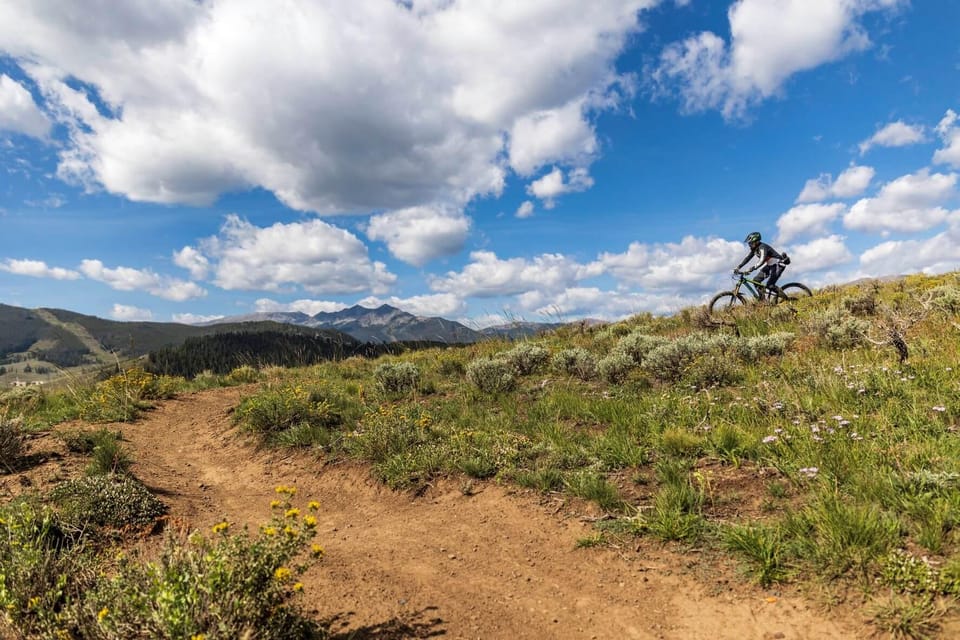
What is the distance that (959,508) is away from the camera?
13.3 feet

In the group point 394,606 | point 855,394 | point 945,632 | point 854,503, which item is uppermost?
point 855,394

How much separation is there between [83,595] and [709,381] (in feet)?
29.3

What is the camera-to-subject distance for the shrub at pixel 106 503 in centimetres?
567

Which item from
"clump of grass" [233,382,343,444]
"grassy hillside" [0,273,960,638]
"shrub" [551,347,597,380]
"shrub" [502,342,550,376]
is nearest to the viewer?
"grassy hillside" [0,273,960,638]

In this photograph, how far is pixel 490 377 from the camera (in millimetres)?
11023

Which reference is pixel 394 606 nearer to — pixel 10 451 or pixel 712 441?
pixel 712 441

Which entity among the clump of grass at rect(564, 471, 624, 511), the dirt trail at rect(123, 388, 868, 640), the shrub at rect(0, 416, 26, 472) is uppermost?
the shrub at rect(0, 416, 26, 472)

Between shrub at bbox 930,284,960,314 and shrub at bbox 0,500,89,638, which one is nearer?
shrub at bbox 0,500,89,638

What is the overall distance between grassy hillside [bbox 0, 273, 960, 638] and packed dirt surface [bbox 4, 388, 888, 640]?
250 millimetres

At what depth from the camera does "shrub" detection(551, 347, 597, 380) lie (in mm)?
11008

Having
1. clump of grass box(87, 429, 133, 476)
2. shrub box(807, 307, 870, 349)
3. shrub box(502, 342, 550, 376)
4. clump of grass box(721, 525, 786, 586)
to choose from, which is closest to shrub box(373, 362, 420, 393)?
shrub box(502, 342, 550, 376)

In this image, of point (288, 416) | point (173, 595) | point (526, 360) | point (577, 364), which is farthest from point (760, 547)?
point (288, 416)

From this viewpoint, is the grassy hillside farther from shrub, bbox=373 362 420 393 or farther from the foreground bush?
the foreground bush

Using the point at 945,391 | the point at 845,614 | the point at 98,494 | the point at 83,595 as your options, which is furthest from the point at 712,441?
the point at 98,494
